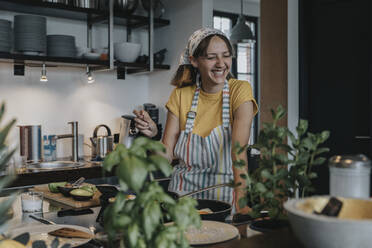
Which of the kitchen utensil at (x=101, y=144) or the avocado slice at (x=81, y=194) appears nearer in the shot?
the avocado slice at (x=81, y=194)

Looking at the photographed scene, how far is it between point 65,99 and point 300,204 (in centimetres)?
380

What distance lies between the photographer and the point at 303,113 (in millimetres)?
3604

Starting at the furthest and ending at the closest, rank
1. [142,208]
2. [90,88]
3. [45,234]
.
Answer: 1. [90,88]
2. [45,234]
3. [142,208]

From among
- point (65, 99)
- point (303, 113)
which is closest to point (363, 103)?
point (303, 113)

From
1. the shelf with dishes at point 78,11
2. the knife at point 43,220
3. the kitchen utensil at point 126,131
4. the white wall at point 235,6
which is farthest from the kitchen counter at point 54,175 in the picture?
the white wall at point 235,6

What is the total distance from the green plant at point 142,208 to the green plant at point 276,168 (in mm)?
294

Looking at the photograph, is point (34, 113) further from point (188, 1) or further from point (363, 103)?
point (363, 103)

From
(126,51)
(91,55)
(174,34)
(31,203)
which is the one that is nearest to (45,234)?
(31,203)

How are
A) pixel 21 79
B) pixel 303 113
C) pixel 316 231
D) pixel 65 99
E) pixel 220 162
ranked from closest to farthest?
pixel 316 231 → pixel 220 162 → pixel 303 113 → pixel 21 79 → pixel 65 99

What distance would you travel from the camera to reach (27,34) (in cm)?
359

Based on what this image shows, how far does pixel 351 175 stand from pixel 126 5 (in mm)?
3709

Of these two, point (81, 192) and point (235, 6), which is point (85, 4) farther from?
point (81, 192)

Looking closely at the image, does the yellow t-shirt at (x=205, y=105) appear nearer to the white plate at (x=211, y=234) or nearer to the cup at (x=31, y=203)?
the cup at (x=31, y=203)

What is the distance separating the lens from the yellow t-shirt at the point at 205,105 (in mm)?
2041
